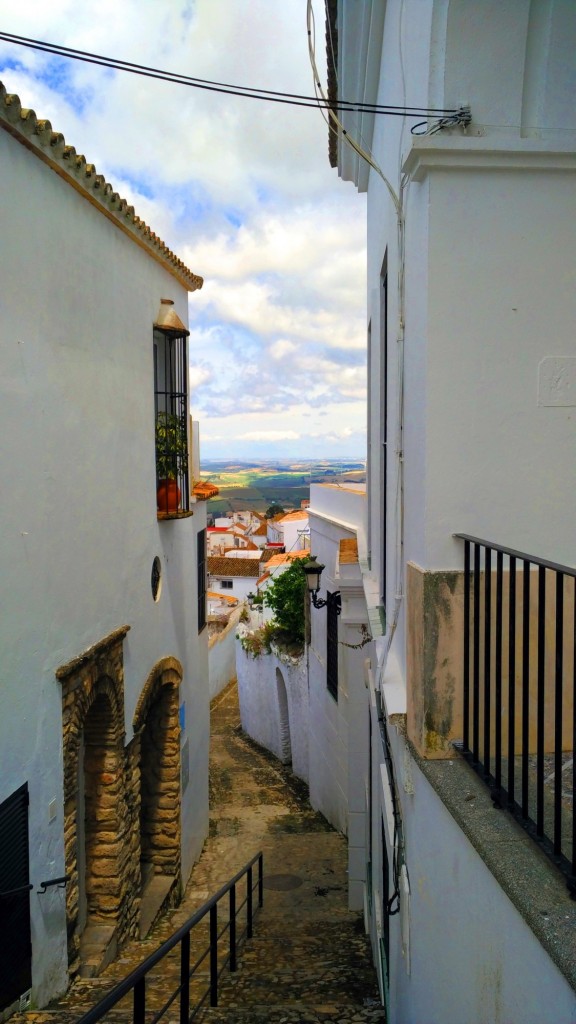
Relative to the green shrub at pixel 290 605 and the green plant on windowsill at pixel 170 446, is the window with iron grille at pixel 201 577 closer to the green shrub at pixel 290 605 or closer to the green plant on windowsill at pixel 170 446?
the green plant on windowsill at pixel 170 446

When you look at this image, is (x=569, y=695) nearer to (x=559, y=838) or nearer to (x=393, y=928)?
(x=559, y=838)

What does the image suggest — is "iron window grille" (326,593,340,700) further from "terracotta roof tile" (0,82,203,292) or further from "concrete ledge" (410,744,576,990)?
"concrete ledge" (410,744,576,990)

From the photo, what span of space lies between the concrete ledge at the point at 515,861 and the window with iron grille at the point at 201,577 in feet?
28.7

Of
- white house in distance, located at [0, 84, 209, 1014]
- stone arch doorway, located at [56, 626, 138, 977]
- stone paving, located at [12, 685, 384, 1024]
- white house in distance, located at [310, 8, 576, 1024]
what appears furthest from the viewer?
stone arch doorway, located at [56, 626, 138, 977]

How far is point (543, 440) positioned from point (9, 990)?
4.59m

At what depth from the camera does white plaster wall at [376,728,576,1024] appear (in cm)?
194

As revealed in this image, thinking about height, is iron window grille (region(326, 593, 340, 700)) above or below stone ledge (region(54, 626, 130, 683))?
below

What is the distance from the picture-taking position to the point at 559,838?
2139mm

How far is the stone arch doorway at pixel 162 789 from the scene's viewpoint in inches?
359

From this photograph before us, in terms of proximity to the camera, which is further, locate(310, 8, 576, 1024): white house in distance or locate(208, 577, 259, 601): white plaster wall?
locate(208, 577, 259, 601): white plaster wall

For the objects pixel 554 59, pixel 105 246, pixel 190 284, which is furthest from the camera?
pixel 190 284

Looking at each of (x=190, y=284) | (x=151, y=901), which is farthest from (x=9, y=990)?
(x=190, y=284)

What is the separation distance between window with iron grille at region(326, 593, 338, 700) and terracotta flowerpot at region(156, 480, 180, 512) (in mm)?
3161

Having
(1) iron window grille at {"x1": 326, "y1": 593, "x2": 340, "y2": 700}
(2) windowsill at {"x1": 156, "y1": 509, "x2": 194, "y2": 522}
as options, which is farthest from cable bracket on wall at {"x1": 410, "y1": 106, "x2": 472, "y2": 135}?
(1) iron window grille at {"x1": 326, "y1": 593, "x2": 340, "y2": 700}
